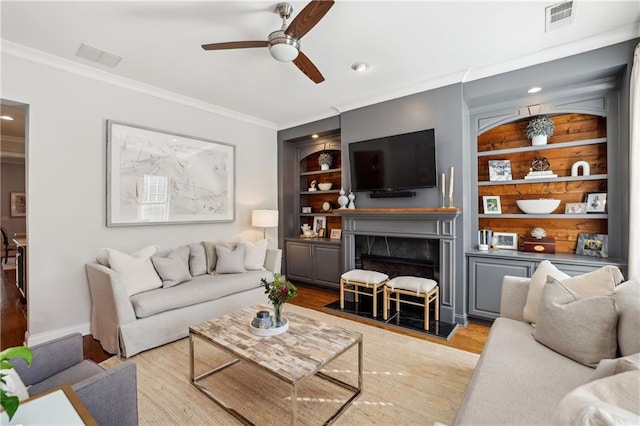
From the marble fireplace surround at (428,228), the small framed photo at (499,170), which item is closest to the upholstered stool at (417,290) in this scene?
the marble fireplace surround at (428,228)

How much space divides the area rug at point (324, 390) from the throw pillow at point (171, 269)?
69cm

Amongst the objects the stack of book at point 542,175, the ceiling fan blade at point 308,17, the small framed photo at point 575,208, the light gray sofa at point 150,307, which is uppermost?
the ceiling fan blade at point 308,17

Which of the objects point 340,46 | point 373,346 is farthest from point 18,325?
point 340,46

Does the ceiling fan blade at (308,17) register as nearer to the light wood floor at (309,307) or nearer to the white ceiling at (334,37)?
the white ceiling at (334,37)

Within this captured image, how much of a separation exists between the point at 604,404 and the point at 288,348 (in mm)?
1498

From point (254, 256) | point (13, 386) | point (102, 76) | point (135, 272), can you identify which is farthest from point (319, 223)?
point (13, 386)

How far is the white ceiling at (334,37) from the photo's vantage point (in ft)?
7.26

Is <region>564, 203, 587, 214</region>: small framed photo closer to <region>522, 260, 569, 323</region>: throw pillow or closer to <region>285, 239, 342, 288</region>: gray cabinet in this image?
<region>522, 260, 569, 323</region>: throw pillow

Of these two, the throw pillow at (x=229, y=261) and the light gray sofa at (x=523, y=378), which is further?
the throw pillow at (x=229, y=261)

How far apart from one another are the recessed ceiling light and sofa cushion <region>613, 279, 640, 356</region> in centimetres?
270

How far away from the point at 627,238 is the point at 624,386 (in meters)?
2.68

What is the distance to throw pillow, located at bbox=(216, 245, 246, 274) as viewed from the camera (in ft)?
11.9

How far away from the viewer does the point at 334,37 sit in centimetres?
257

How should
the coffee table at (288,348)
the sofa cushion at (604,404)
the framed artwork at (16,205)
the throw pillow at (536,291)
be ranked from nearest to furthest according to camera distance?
the sofa cushion at (604,404) → the coffee table at (288,348) → the throw pillow at (536,291) → the framed artwork at (16,205)
